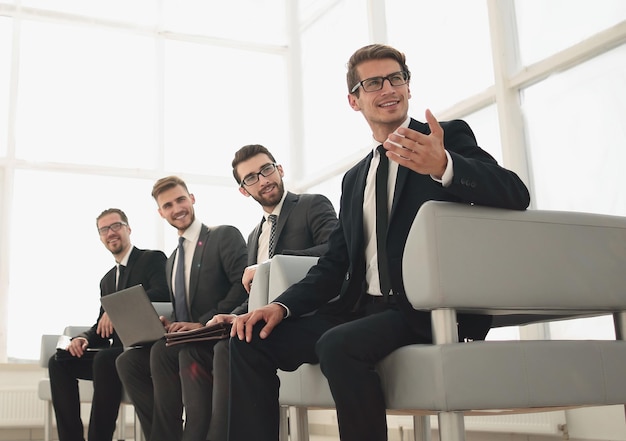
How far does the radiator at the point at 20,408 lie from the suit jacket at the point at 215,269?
8.52 feet

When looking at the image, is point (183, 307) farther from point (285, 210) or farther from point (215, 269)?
point (285, 210)

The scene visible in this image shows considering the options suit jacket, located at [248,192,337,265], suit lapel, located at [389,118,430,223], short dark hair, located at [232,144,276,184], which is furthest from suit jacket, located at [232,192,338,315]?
suit lapel, located at [389,118,430,223]

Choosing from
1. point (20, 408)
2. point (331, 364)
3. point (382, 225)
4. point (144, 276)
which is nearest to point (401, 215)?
point (382, 225)

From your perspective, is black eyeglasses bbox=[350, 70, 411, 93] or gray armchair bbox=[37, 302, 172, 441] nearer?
black eyeglasses bbox=[350, 70, 411, 93]

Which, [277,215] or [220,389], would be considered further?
[277,215]

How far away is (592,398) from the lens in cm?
175

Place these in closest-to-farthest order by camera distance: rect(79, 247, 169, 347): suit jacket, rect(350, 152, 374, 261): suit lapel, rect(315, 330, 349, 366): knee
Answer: rect(315, 330, 349, 366): knee → rect(350, 152, 374, 261): suit lapel → rect(79, 247, 169, 347): suit jacket

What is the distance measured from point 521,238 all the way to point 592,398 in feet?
1.33

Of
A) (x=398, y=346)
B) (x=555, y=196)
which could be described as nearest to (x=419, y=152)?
(x=398, y=346)

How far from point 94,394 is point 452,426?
2713 mm

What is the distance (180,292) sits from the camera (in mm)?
3736

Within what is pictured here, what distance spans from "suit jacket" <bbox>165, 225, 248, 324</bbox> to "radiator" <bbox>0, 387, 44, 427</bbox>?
2.60m

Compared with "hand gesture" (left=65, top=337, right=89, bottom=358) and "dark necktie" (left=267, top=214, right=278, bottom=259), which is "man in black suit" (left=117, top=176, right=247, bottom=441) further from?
"hand gesture" (left=65, top=337, right=89, bottom=358)

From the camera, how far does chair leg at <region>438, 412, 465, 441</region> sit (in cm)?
164
